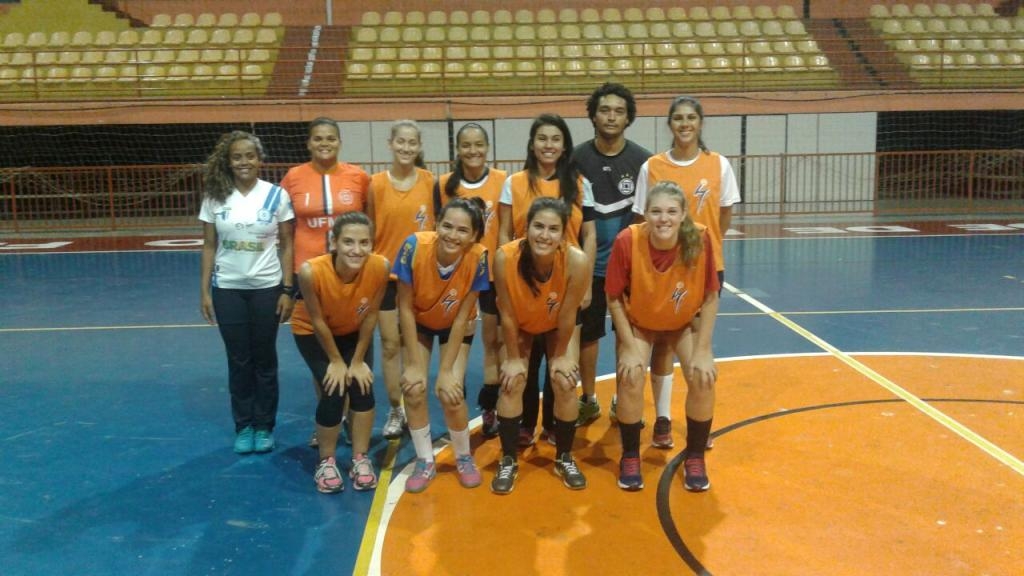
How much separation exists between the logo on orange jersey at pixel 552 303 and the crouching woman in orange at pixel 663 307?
10.2 inches

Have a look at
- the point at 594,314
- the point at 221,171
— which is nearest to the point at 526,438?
the point at 594,314

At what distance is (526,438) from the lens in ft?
14.6

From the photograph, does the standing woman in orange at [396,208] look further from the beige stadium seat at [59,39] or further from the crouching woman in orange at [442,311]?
the beige stadium seat at [59,39]

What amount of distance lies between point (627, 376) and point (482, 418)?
1.24m

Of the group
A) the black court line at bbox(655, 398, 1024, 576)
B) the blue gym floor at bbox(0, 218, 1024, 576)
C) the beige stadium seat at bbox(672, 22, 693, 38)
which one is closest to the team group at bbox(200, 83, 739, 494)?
the black court line at bbox(655, 398, 1024, 576)

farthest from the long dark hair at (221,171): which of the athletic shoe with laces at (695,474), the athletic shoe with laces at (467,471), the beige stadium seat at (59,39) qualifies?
the beige stadium seat at (59,39)

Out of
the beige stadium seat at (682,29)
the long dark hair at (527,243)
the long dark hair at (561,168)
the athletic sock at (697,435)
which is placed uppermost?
the beige stadium seat at (682,29)

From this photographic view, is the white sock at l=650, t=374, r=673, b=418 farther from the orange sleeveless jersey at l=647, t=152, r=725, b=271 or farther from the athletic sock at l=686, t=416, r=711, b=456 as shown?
the orange sleeveless jersey at l=647, t=152, r=725, b=271

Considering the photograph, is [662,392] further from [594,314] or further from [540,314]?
[540,314]

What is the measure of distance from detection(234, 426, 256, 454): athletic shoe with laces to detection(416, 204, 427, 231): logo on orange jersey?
1464 millimetres

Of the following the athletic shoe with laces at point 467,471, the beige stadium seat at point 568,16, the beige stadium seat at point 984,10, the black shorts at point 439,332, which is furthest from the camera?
the beige stadium seat at point 984,10

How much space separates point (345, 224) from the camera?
3.86 m

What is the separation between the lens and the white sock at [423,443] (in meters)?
4.05

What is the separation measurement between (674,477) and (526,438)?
0.85 meters
